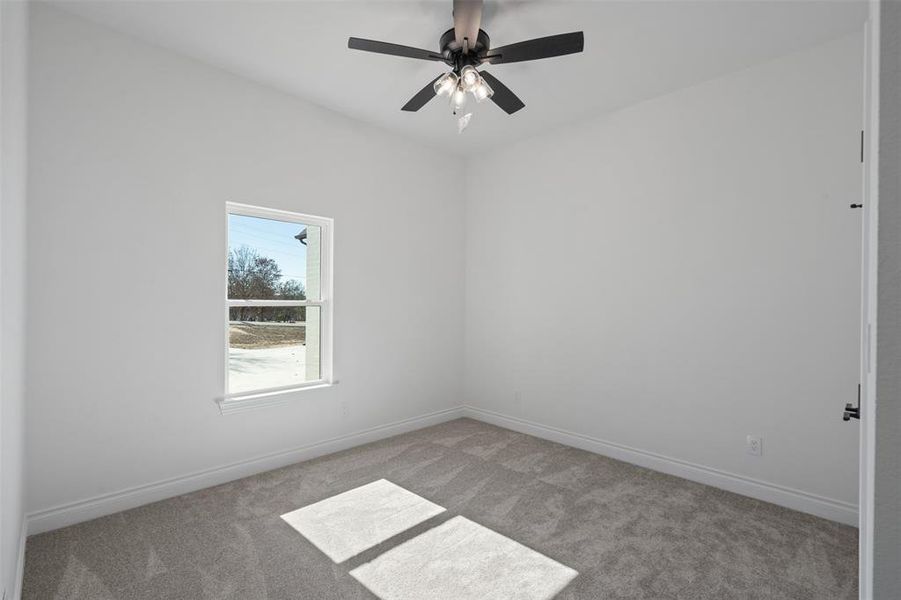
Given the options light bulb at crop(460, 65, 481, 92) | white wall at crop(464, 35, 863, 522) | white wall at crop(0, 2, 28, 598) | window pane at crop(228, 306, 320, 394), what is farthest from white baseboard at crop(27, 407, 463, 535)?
light bulb at crop(460, 65, 481, 92)

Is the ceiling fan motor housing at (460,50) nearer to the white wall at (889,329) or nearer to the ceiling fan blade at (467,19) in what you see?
Result: the ceiling fan blade at (467,19)

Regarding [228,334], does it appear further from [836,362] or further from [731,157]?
[836,362]

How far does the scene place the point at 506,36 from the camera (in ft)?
8.25

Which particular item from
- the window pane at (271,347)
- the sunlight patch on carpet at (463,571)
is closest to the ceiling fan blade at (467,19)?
the window pane at (271,347)

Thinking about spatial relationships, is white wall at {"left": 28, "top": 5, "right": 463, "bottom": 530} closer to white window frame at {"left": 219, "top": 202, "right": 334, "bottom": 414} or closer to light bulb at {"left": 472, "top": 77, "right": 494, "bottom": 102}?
white window frame at {"left": 219, "top": 202, "right": 334, "bottom": 414}

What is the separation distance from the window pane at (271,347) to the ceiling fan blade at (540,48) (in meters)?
2.31

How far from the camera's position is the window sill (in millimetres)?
2941

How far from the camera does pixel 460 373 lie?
15.3ft

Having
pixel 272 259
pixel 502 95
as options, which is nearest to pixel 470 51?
pixel 502 95

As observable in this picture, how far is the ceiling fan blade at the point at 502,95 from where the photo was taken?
2.39 meters

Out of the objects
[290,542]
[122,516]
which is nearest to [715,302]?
[290,542]

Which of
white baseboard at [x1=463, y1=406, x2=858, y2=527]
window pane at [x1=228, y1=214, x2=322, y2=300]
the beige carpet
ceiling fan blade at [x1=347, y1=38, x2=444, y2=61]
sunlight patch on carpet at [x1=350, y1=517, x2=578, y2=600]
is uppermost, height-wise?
ceiling fan blade at [x1=347, y1=38, x2=444, y2=61]

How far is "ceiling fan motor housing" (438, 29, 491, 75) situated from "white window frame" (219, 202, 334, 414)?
1.68m

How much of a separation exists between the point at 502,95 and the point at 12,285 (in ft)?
7.99
